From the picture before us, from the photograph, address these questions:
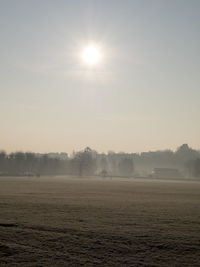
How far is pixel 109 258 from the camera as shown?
1747 centimetres

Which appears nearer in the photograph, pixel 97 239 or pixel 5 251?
pixel 5 251

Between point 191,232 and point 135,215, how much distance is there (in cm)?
832

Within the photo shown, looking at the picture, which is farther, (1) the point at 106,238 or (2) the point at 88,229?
(2) the point at 88,229

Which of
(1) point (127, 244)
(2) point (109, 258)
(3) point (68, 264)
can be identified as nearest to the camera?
(3) point (68, 264)

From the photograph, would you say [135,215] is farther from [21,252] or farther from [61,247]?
[21,252]

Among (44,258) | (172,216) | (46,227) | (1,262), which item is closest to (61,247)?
(44,258)

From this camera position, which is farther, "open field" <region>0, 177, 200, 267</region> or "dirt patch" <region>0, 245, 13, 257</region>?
"dirt patch" <region>0, 245, 13, 257</region>

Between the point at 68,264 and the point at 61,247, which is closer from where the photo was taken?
the point at 68,264

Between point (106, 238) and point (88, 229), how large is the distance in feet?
9.47

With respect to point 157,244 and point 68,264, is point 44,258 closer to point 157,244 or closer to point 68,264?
point 68,264

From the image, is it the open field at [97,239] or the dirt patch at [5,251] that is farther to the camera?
the dirt patch at [5,251]

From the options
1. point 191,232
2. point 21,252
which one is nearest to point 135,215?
point 191,232

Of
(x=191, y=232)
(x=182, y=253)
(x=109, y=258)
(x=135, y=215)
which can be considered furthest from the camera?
(x=135, y=215)

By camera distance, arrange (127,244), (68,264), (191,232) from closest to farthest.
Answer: (68,264) → (127,244) → (191,232)
